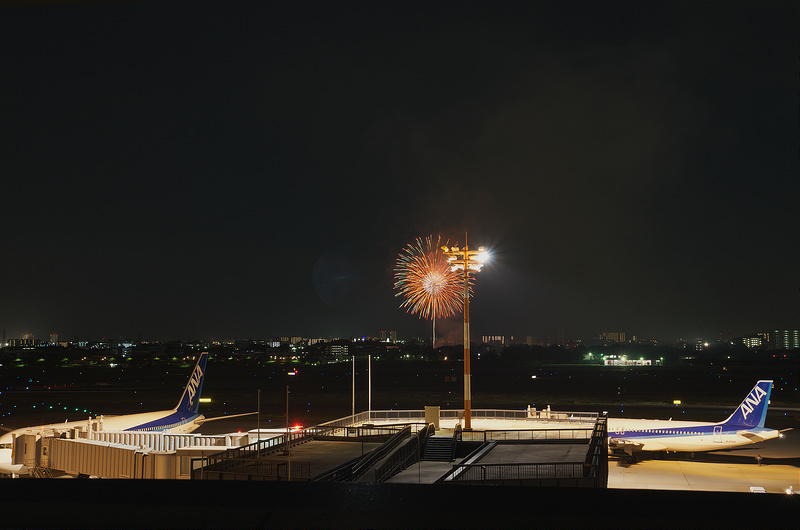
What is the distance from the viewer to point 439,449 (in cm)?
3316

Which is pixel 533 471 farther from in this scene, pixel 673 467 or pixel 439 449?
pixel 673 467

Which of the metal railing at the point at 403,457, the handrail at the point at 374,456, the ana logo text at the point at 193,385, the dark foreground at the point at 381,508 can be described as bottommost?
the metal railing at the point at 403,457

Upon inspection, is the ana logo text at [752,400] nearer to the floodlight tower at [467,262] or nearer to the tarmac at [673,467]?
the tarmac at [673,467]

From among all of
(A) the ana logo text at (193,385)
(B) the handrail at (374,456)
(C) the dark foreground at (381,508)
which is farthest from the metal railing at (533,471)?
(A) the ana logo text at (193,385)

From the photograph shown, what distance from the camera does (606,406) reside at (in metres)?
80.4

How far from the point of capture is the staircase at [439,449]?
1291 inches

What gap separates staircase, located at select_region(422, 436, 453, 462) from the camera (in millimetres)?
32781

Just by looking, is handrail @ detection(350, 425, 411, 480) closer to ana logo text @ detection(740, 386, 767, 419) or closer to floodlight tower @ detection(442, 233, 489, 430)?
floodlight tower @ detection(442, 233, 489, 430)

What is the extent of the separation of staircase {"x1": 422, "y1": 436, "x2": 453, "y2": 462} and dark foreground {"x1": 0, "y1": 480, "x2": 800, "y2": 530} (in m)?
30.1

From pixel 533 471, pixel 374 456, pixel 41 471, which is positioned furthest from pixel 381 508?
pixel 41 471

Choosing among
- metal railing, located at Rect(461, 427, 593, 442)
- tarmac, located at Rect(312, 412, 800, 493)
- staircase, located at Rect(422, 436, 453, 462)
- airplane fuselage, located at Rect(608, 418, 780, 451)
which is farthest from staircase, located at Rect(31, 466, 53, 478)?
airplane fuselage, located at Rect(608, 418, 780, 451)

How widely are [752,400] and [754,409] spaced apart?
687 mm

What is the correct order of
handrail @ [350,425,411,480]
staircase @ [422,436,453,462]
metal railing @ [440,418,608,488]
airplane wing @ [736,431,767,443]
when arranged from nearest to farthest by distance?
metal railing @ [440,418,608,488] → handrail @ [350,425,411,480] → staircase @ [422,436,453,462] → airplane wing @ [736,431,767,443]

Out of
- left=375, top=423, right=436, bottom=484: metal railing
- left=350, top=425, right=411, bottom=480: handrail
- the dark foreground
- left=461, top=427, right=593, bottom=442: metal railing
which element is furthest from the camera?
left=461, top=427, right=593, bottom=442: metal railing
